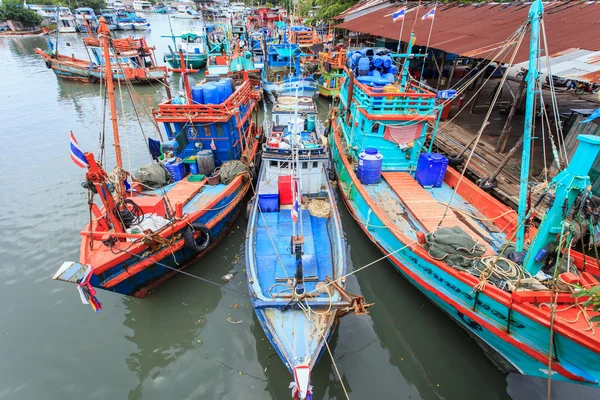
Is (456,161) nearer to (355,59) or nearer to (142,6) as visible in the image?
(355,59)

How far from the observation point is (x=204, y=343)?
7293 millimetres

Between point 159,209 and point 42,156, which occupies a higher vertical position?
point 159,209

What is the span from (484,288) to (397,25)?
2244 cm

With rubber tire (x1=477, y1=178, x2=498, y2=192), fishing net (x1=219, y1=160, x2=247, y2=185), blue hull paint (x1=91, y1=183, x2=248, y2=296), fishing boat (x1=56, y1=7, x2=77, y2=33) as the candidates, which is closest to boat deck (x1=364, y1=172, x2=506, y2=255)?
rubber tire (x1=477, y1=178, x2=498, y2=192)

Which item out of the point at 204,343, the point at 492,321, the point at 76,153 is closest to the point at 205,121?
the point at 76,153

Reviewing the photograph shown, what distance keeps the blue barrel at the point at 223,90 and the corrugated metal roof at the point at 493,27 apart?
958 cm

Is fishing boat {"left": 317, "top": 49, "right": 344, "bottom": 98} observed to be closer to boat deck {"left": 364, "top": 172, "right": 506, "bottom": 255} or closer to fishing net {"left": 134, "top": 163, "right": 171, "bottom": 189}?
boat deck {"left": 364, "top": 172, "right": 506, "bottom": 255}

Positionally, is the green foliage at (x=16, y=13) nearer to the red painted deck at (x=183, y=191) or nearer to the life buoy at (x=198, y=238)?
the red painted deck at (x=183, y=191)

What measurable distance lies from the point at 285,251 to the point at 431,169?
6089 mm

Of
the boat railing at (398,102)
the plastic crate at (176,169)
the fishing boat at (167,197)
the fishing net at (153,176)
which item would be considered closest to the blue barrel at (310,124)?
Answer: the fishing boat at (167,197)

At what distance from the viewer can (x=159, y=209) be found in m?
8.41

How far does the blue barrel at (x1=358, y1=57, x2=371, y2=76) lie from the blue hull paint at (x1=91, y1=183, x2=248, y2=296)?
794 cm

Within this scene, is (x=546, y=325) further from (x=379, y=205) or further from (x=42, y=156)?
(x=42, y=156)

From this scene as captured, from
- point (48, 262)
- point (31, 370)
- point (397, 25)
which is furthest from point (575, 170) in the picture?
point (397, 25)
